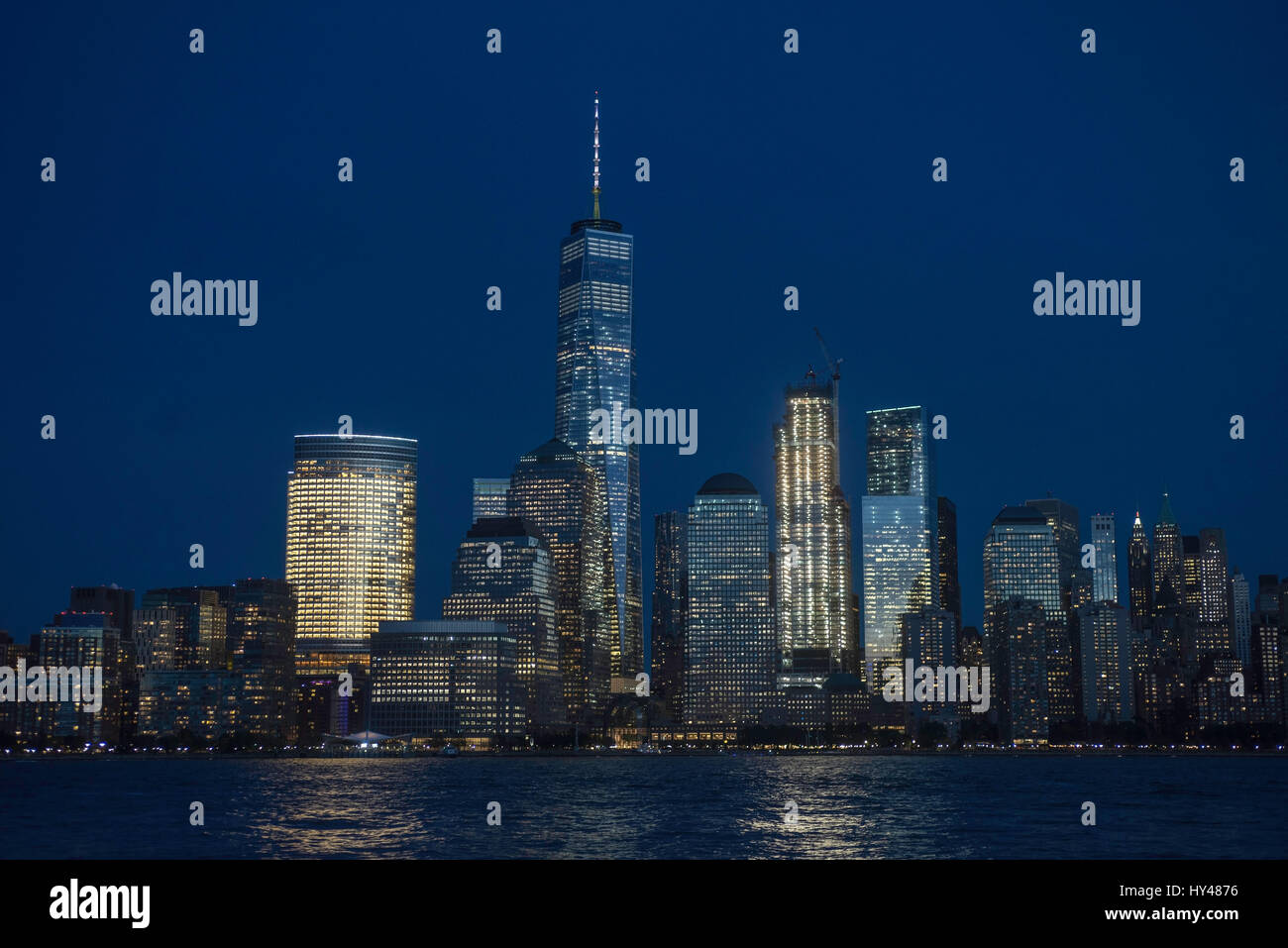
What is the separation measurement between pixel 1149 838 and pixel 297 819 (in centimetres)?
4173

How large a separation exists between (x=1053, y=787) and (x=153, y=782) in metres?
81.7

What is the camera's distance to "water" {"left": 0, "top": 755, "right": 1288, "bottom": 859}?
55.9m

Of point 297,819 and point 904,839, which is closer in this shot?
point 904,839

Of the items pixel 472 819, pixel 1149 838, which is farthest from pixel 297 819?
pixel 1149 838

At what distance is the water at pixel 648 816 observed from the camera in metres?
55.9

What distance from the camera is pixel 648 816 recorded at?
7738 centimetres
